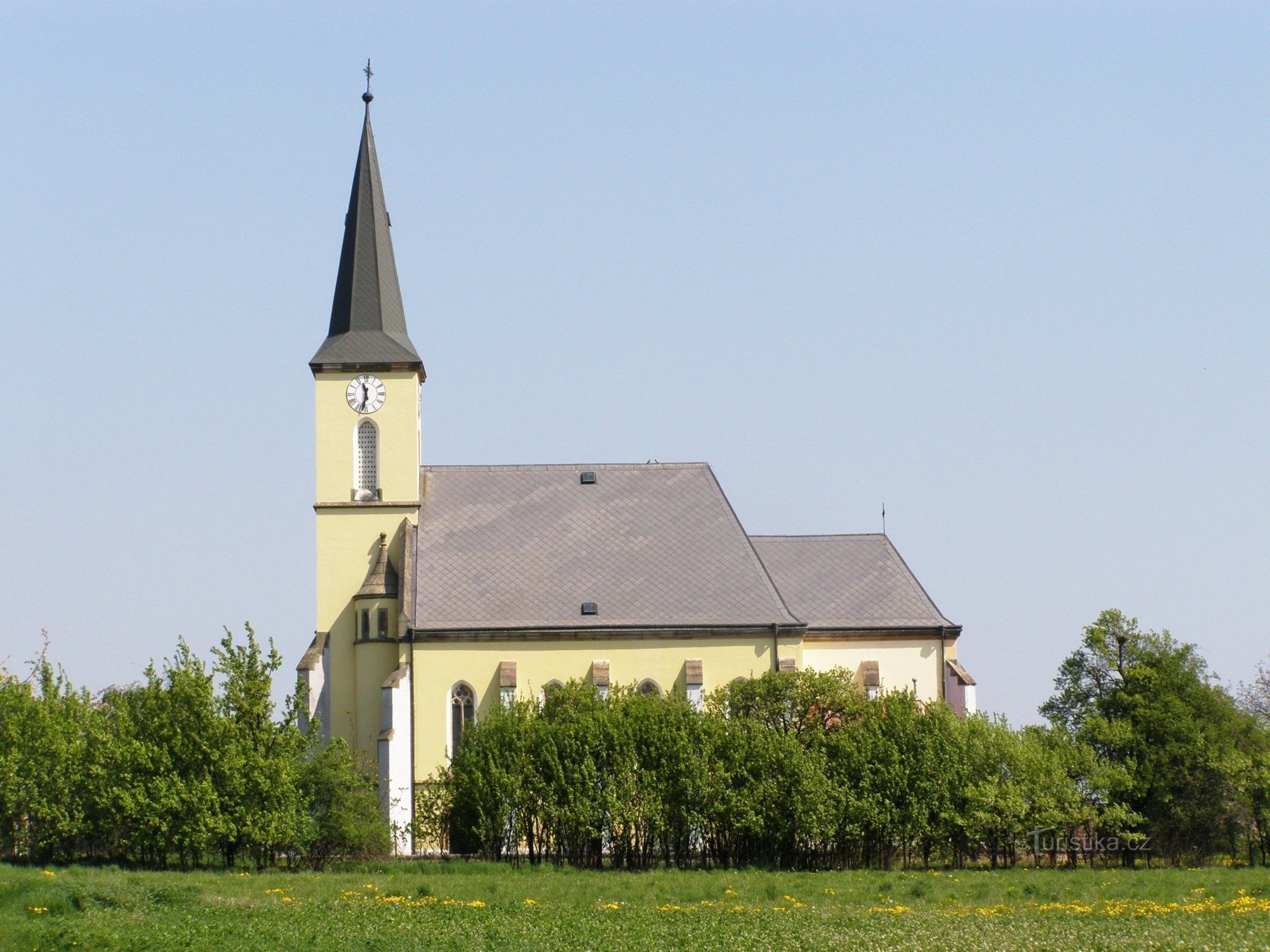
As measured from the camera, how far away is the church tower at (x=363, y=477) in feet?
167

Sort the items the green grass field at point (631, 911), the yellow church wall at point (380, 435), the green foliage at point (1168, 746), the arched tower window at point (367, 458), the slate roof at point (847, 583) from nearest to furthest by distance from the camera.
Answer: the green grass field at point (631, 911) < the green foliage at point (1168, 746) < the yellow church wall at point (380, 435) < the arched tower window at point (367, 458) < the slate roof at point (847, 583)

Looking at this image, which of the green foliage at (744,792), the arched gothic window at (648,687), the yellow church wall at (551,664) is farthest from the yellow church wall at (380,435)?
the green foliage at (744,792)

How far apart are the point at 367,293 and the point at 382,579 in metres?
9.78

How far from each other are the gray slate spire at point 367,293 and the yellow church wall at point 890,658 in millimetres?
15998

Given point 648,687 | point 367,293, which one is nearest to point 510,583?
point 648,687

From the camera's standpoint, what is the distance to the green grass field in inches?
981

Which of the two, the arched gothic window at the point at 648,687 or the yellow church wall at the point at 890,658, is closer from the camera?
the arched gothic window at the point at 648,687

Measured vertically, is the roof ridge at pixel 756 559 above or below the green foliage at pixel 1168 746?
above

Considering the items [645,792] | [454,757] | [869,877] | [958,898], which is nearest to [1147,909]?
[958,898]

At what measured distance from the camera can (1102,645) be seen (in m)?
46.1

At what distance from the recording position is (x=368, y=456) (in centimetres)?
5328

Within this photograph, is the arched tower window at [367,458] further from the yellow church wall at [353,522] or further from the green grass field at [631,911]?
the green grass field at [631,911]

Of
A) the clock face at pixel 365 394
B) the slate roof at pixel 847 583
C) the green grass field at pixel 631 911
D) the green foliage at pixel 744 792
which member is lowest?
the green grass field at pixel 631 911

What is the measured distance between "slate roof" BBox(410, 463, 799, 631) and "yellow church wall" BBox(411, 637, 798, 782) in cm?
59
